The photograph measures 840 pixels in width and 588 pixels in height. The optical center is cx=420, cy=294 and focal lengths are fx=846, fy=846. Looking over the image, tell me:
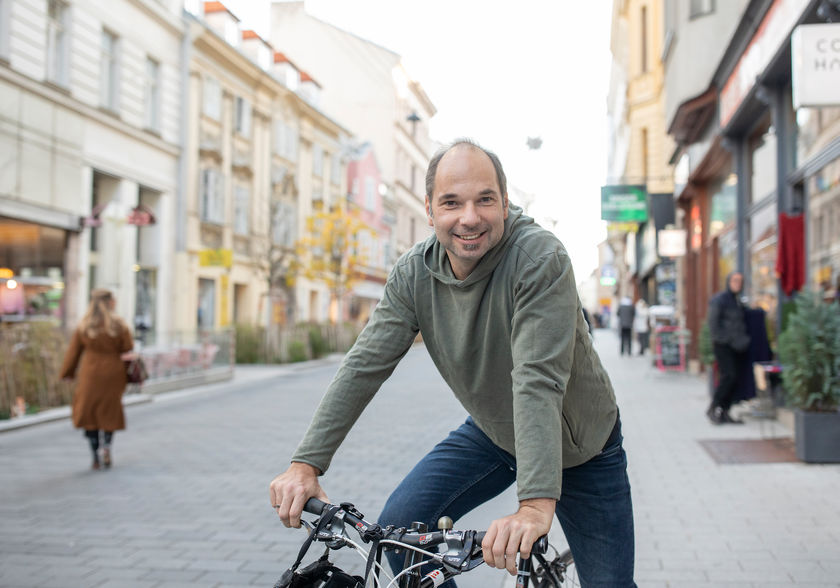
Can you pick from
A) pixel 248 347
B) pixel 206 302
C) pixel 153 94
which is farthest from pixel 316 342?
pixel 153 94

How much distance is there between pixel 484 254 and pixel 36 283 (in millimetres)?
19064

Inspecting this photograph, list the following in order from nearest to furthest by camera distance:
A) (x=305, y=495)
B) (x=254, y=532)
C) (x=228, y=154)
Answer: (x=305, y=495) < (x=254, y=532) < (x=228, y=154)

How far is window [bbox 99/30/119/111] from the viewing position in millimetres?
21991

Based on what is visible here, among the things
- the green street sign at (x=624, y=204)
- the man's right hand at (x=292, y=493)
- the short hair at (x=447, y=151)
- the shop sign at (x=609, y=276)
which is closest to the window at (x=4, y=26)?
the green street sign at (x=624, y=204)

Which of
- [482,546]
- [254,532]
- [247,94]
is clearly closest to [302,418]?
[254,532]

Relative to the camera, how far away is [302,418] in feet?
38.9

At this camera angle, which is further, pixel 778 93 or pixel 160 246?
pixel 160 246

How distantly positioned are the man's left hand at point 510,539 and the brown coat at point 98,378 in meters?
7.25

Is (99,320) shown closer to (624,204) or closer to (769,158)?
(769,158)

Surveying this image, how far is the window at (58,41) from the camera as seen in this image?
19.8 meters

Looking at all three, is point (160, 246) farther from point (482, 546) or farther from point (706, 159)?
point (482, 546)

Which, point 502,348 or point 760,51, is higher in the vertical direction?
→ point 760,51

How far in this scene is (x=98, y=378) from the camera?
27.7 feet

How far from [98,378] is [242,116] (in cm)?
2471
